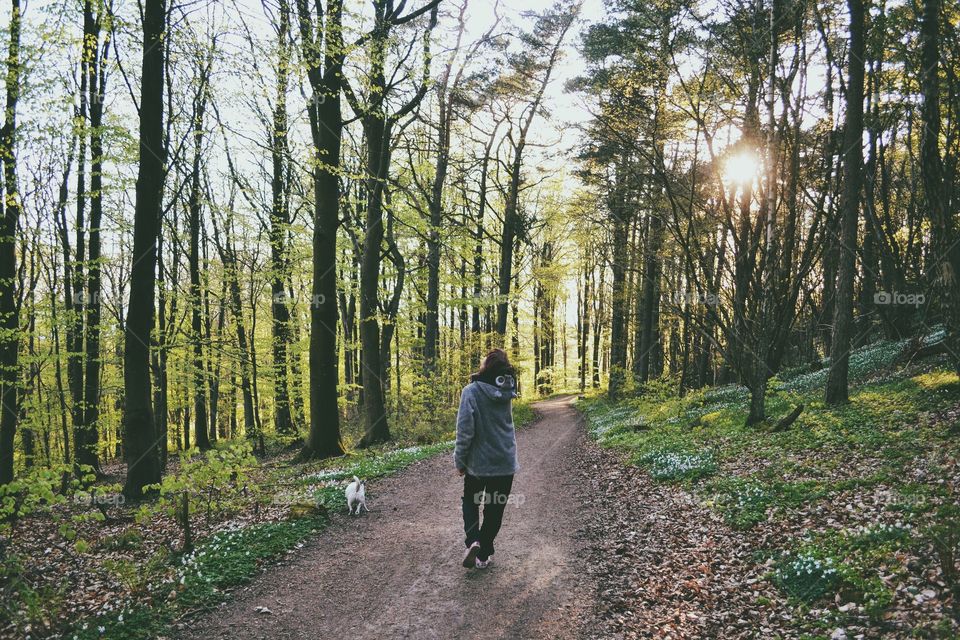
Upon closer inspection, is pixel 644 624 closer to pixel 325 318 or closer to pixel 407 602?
pixel 407 602

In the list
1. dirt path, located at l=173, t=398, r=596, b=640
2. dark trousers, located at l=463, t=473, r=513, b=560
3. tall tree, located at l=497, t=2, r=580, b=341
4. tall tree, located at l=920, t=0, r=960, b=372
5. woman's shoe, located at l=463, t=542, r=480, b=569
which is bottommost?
dirt path, located at l=173, t=398, r=596, b=640

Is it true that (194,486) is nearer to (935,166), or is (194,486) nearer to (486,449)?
(486,449)

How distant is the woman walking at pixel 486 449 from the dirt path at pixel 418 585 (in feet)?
1.79

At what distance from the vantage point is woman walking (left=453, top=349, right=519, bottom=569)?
573 cm

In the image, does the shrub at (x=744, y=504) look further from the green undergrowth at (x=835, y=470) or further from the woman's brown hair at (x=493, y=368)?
the woman's brown hair at (x=493, y=368)

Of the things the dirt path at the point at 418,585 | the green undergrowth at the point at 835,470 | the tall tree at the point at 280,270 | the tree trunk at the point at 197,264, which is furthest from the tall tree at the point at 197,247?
the green undergrowth at the point at 835,470

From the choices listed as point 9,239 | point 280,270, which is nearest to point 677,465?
point 280,270

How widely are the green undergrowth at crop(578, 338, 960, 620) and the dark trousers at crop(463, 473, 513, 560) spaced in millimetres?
2962

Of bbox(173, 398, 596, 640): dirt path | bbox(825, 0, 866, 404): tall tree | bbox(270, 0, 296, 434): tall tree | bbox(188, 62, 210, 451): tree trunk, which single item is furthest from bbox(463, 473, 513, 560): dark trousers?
bbox(270, 0, 296, 434): tall tree

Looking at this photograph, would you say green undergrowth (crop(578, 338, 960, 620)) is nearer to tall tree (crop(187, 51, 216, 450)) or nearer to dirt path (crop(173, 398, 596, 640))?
dirt path (crop(173, 398, 596, 640))

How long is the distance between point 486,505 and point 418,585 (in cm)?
116

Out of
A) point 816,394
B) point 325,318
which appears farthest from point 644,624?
point 816,394

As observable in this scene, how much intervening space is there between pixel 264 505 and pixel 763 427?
34.8 ft

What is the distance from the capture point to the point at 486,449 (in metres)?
5.74
